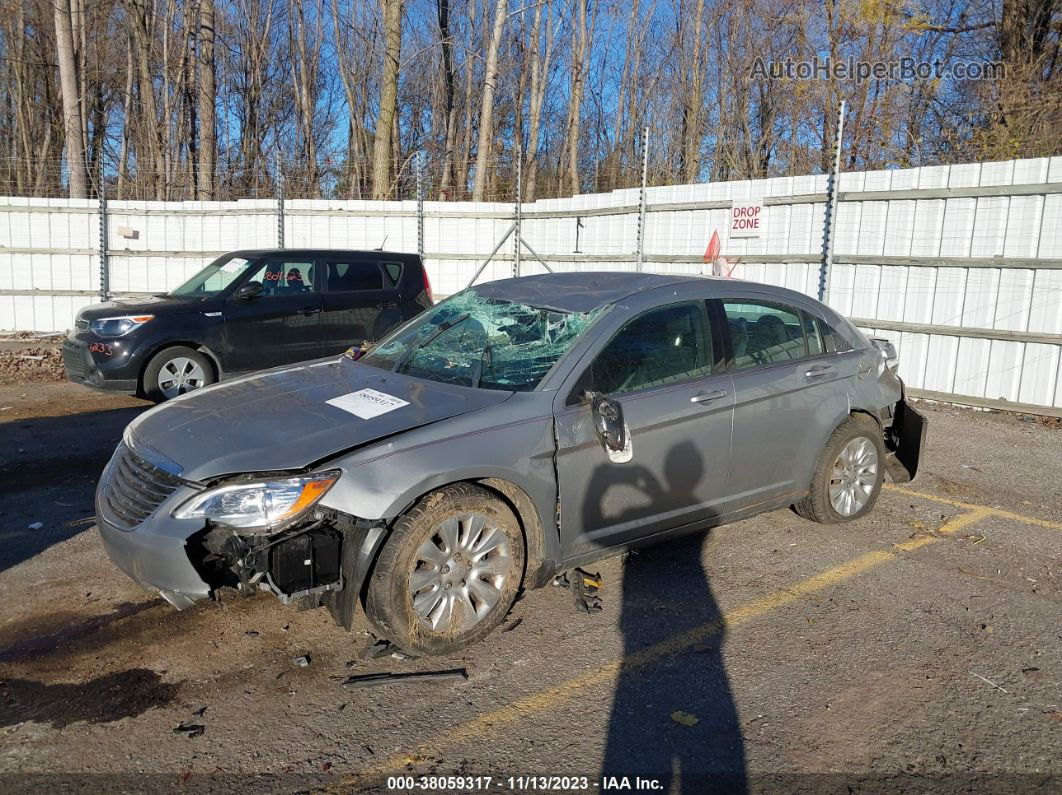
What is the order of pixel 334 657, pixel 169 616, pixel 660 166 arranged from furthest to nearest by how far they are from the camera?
pixel 660 166
pixel 169 616
pixel 334 657

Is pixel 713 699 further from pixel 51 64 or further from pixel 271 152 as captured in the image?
pixel 51 64

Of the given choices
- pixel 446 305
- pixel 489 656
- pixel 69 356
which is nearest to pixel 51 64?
pixel 69 356

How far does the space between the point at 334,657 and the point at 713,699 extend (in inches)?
65.1

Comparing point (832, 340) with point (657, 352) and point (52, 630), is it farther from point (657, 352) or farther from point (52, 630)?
point (52, 630)

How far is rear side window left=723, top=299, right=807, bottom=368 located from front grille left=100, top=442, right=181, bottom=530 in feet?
10.0

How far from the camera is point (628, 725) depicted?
319 centimetres

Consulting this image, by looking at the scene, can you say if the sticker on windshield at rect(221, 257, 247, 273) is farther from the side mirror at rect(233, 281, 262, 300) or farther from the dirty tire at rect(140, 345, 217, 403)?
the dirty tire at rect(140, 345, 217, 403)

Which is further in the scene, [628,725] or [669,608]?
[669,608]

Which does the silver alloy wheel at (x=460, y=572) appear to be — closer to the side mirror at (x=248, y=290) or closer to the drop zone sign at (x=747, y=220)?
the side mirror at (x=248, y=290)

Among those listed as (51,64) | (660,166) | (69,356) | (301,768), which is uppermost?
(51,64)

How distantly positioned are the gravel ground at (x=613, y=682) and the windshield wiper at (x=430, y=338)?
1415 millimetres

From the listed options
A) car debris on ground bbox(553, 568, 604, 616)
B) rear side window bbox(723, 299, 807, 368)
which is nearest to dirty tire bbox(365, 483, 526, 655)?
car debris on ground bbox(553, 568, 604, 616)

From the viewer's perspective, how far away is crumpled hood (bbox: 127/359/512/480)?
3465mm

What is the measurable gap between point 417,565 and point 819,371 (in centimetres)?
288
